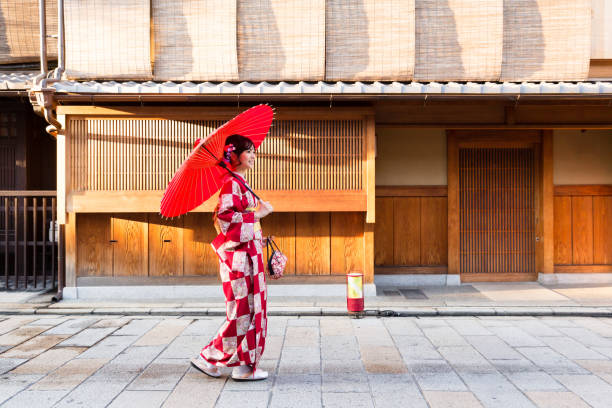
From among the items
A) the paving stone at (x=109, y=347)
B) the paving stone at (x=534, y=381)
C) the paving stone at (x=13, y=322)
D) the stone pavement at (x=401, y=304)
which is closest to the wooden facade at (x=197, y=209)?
the stone pavement at (x=401, y=304)

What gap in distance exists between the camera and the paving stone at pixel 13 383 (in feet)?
17.0

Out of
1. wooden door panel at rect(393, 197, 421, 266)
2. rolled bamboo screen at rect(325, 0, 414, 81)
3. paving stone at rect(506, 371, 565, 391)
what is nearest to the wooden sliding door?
wooden door panel at rect(393, 197, 421, 266)

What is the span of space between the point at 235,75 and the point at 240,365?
6075 millimetres

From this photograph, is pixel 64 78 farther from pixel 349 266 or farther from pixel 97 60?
pixel 349 266

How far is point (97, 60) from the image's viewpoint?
9.80 meters

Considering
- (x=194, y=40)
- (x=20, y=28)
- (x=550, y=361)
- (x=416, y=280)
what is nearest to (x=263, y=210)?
(x=550, y=361)

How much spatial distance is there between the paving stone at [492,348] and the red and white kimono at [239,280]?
2.99 metres

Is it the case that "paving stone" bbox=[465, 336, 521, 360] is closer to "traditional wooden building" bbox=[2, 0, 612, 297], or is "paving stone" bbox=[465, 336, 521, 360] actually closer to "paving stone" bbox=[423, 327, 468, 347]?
"paving stone" bbox=[423, 327, 468, 347]

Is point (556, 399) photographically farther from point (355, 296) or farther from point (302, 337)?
point (355, 296)

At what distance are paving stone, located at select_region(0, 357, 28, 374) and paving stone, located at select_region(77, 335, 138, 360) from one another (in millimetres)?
664

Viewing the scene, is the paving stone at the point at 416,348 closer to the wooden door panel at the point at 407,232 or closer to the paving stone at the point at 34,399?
the paving stone at the point at 34,399

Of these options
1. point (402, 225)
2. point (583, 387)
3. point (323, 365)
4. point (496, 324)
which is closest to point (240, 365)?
point (323, 365)

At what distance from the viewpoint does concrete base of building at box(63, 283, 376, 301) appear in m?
9.93

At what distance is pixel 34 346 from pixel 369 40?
753 centimetres
